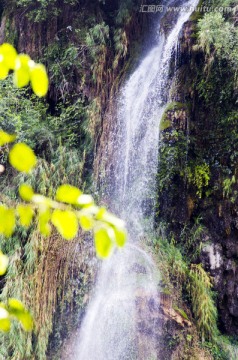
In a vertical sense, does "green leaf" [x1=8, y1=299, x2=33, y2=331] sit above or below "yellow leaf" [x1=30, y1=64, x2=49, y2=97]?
below

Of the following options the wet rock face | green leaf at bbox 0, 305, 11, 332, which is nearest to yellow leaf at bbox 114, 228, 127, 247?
green leaf at bbox 0, 305, 11, 332

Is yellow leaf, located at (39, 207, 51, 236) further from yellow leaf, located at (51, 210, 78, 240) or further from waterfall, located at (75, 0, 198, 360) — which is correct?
waterfall, located at (75, 0, 198, 360)

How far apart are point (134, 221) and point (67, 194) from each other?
16.0 ft

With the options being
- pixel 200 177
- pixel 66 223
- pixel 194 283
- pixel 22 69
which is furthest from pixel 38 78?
pixel 200 177

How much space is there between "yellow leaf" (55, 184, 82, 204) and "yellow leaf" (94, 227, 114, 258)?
0.21ft

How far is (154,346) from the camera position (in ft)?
14.0

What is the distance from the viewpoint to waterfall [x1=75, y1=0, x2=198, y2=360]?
4.33 meters

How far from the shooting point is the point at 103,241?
1.76 ft

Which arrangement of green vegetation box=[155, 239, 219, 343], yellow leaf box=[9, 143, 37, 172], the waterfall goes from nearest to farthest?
yellow leaf box=[9, 143, 37, 172], the waterfall, green vegetation box=[155, 239, 219, 343]

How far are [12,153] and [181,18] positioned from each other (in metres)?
6.99

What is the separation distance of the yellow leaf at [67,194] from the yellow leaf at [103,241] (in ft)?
0.21

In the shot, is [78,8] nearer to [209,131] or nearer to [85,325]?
[209,131]

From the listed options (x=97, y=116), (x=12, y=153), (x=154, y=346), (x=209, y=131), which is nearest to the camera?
(x=12, y=153)

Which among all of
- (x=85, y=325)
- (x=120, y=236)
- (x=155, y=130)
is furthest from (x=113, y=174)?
(x=120, y=236)
